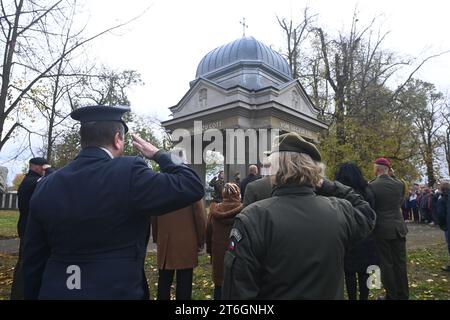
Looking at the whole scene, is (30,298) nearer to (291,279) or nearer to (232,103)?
(291,279)

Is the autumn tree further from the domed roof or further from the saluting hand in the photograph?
the saluting hand

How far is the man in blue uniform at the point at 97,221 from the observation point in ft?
6.56

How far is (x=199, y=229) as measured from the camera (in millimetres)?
4914

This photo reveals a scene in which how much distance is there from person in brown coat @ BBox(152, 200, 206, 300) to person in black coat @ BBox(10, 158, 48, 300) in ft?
6.89

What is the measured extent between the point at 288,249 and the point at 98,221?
43.4 inches

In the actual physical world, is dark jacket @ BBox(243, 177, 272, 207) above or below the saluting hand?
below

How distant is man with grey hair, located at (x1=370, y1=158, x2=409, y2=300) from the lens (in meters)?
5.08

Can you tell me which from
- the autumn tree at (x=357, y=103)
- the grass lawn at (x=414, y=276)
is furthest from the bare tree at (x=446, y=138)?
the grass lawn at (x=414, y=276)

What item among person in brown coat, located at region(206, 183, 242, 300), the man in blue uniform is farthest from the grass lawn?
the man in blue uniform

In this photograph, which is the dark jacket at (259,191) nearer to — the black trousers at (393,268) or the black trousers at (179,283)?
the black trousers at (179,283)

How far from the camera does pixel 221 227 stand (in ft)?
16.1

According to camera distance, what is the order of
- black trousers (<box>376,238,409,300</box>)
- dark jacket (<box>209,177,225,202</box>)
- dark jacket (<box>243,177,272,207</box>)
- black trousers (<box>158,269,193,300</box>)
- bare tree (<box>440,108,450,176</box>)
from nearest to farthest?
1. dark jacket (<box>243,177,272,207</box>)
2. black trousers (<box>158,269,193,300</box>)
3. black trousers (<box>376,238,409,300</box>)
4. dark jacket (<box>209,177,225,202</box>)
5. bare tree (<box>440,108,450,176</box>)

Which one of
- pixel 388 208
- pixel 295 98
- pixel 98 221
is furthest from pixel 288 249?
pixel 295 98

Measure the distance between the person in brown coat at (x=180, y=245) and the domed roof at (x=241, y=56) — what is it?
16.3 metres
